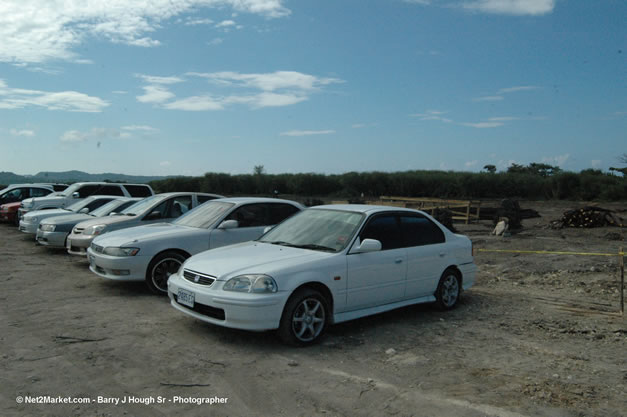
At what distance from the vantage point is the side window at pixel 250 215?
28.8 feet

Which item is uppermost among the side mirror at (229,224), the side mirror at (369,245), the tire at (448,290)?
the side mirror at (229,224)

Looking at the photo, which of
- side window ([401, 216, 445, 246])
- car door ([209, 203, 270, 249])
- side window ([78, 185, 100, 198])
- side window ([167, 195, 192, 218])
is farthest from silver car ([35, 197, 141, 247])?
side window ([401, 216, 445, 246])

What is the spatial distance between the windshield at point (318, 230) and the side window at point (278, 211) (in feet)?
6.35

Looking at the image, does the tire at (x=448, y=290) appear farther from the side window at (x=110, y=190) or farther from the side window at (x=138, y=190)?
the side window at (x=110, y=190)

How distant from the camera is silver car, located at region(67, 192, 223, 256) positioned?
10.3 meters

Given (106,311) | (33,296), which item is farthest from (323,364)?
(33,296)

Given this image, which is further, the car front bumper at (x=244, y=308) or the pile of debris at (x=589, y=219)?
the pile of debris at (x=589, y=219)

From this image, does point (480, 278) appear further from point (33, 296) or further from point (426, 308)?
point (33, 296)

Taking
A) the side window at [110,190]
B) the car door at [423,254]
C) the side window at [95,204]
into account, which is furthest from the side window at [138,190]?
the car door at [423,254]

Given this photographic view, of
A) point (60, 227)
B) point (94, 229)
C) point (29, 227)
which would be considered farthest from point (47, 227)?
point (94, 229)

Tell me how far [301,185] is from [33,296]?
41.2 meters

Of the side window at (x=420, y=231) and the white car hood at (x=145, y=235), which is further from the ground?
the side window at (x=420, y=231)

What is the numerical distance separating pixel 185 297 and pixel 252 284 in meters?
0.94

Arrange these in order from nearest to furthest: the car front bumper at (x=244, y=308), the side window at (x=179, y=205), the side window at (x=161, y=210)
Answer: the car front bumper at (x=244, y=308), the side window at (x=161, y=210), the side window at (x=179, y=205)
